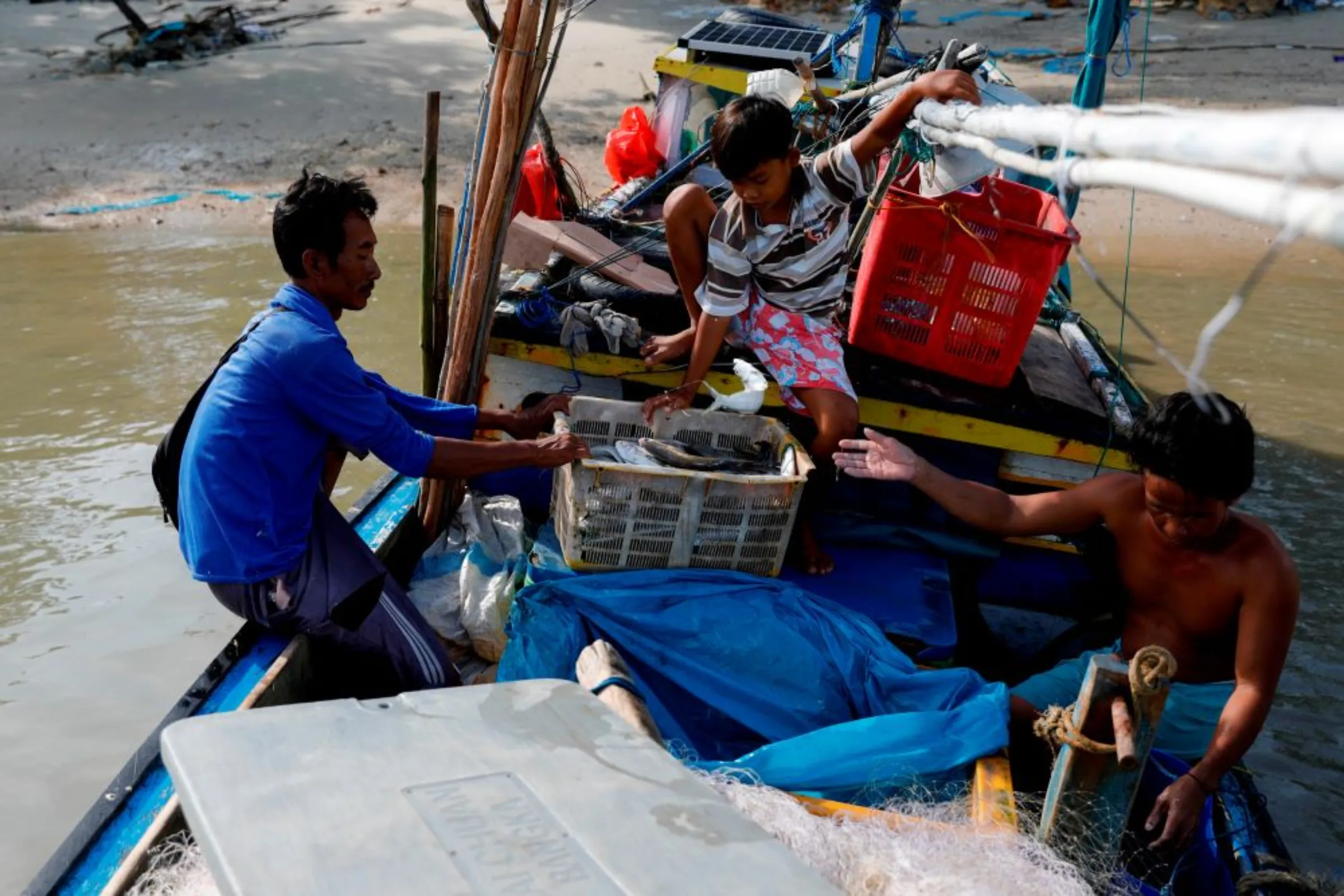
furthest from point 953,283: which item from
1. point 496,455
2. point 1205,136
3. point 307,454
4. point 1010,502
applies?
point 1205,136

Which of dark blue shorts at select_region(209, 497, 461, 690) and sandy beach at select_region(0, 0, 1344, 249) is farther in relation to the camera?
sandy beach at select_region(0, 0, 1344, 249)

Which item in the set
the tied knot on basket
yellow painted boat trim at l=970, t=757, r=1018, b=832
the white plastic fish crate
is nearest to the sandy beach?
the white plastic fish crate

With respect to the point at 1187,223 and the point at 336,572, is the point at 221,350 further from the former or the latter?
the point at 1187,223

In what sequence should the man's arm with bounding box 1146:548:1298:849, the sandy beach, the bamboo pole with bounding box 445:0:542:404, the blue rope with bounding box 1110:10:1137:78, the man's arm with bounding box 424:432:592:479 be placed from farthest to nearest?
the sandy beach
the blue rope with bounding box 1110:10:1137:78
the bamboo pole with bounding box 445:0:542:404
the man's arm with bounding box 424:432:592:479
the man's arm with bounding box 1146:548:1298:849

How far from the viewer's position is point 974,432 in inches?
171

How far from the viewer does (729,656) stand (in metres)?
3.54

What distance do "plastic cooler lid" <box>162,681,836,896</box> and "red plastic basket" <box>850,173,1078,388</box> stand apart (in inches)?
103

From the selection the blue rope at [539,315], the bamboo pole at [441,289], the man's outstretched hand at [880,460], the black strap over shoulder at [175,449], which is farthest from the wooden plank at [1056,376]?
the black strap over shoulder at [175,449]

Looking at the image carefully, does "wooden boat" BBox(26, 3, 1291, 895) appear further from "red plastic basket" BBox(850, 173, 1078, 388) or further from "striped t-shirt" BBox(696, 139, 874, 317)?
"striped t-shirt" BBox(696, 139, 874, 317)

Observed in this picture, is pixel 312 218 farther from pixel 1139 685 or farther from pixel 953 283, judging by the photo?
pixel 1139 685

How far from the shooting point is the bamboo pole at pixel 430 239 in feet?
14.0

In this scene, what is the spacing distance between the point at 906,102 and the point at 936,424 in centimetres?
134

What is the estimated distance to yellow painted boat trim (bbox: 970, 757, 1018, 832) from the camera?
267 centimetres

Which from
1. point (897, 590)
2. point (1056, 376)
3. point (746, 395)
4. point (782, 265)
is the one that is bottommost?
point (897, 590)
